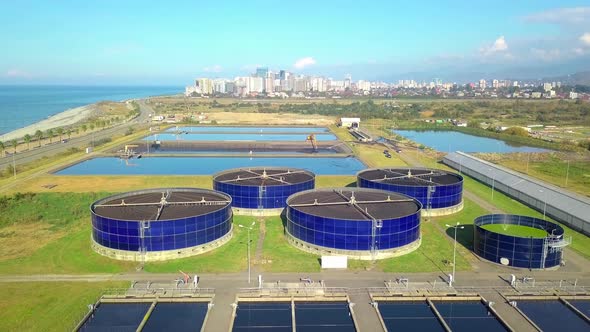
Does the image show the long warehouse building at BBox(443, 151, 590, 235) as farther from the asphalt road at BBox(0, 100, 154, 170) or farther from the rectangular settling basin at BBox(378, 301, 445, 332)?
the asphalt road at BBox(0, 100, 154, 170)

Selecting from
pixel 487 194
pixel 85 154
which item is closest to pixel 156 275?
pixel 487 194

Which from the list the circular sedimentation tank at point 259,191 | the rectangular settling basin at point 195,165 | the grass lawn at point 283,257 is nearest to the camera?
the grass lawn at point 283,257

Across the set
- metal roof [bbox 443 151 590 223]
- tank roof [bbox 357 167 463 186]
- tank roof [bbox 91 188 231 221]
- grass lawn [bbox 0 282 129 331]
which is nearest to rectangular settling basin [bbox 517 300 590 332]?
metal roof [bbox 443 151 590 223]

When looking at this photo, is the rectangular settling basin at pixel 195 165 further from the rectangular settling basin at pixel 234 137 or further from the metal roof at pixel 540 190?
the rectangular settling basin at pixel 234 137

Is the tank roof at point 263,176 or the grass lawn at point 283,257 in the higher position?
the tank roof at point 263,176

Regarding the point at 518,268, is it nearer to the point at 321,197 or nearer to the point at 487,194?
the point at 321,197

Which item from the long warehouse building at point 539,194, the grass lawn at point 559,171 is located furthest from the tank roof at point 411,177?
the grass lawn at point 559,171

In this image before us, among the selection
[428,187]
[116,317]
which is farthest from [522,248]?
[116,317]
